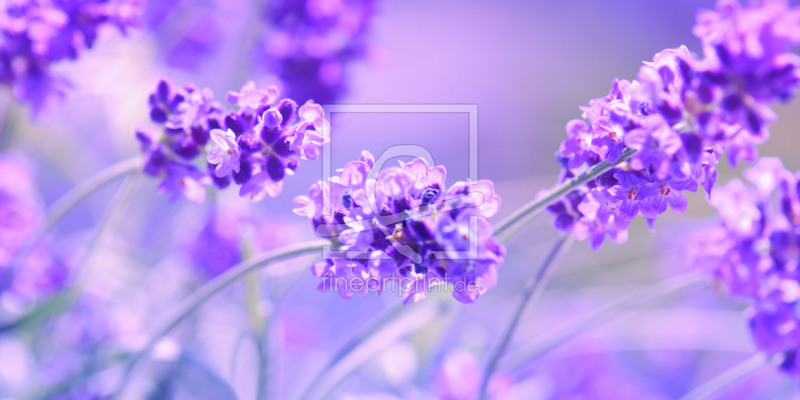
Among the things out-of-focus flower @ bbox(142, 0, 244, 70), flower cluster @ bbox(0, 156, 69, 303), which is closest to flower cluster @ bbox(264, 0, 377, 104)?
out-of-focus flower @ bbox(142, 0, 244, 70)

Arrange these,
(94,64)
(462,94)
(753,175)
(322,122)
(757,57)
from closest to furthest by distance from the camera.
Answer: (757,57)
(322,122)
(753,175)
(94,64)
(462,94)

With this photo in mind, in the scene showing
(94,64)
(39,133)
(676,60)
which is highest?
(94,64)

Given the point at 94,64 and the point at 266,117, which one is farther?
the point at 94,64

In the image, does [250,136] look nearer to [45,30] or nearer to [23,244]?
[45,30]

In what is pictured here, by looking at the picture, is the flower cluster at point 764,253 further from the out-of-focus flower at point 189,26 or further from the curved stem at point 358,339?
the out-of-focus flower at point 189,26

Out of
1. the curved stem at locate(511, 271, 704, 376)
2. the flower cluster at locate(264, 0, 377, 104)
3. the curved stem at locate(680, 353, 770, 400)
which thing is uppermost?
the flower cluster at locate(264, 0, 377, 104)

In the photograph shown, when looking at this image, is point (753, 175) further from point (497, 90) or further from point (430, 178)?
point (497, 90)

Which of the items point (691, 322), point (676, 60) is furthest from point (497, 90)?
point (676, 60)

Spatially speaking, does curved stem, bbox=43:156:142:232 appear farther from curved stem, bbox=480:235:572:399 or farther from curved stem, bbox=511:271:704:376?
curved stem, bbox=511:271:704:376

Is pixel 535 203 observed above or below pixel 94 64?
below
